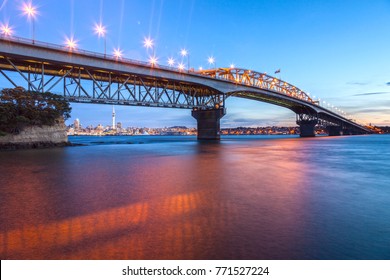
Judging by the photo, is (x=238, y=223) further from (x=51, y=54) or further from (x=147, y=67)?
(x=147, y=67)

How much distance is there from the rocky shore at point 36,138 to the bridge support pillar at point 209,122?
39502 mm

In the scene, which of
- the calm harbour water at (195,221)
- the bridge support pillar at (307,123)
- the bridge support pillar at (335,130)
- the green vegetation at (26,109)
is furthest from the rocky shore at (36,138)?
the bridge support pillar at (335,130)

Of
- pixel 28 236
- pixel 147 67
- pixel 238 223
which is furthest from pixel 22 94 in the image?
pixel 238 223

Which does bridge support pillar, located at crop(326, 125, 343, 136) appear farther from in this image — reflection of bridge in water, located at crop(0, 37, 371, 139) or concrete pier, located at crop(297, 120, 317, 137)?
reflection of bridge in water, located at crop(0, 37, 371, 139)

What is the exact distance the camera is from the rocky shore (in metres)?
35.0

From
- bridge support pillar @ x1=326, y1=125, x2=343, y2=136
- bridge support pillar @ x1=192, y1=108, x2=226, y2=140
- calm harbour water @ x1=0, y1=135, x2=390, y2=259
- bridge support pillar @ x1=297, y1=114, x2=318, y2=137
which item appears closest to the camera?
calm harbour water @ x1=0, y1=135, x2=390, y2=259

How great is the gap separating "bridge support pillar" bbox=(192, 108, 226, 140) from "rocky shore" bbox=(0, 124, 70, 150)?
130 feet

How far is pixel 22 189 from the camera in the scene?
10539mm

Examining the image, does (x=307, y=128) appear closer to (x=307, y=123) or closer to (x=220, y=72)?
(x=307, y=123)

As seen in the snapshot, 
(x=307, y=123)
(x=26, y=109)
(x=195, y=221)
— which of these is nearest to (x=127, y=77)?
(x=26, y=109)

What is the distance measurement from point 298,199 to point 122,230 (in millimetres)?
6351

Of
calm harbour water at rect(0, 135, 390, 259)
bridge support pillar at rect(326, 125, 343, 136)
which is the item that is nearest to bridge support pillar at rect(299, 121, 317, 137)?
bridge support pillar at rect(326, 125, 343, 136)

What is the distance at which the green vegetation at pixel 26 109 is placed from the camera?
112 ft

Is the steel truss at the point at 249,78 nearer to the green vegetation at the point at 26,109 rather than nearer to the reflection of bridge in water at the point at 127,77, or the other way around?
the reflection of bridge in water at the point at 127,77
